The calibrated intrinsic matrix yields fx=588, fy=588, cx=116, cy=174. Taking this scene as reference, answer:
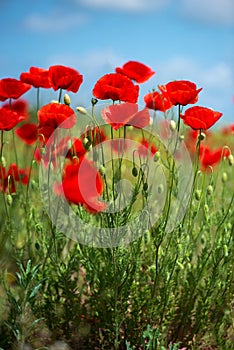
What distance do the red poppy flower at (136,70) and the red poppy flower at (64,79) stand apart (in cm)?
23

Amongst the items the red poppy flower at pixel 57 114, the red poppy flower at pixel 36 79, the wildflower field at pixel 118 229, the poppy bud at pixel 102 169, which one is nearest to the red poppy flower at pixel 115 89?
the wildflower field at pixel 118 229

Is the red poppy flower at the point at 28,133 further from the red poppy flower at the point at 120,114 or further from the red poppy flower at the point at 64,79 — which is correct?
the red poppy flower at the point at 120,114

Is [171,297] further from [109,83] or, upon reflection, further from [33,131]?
[33,131]

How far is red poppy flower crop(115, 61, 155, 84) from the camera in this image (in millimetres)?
2162

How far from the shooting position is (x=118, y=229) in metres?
1.94

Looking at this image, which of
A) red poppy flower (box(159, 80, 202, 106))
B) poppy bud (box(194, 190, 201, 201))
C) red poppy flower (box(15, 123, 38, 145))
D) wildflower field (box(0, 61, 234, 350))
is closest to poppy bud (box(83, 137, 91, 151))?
wildflower field (box(0, 61, 234, 350))

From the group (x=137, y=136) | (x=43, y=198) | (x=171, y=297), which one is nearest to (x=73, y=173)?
(x=43, y=198)

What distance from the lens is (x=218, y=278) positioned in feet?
7.22

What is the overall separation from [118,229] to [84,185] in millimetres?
188

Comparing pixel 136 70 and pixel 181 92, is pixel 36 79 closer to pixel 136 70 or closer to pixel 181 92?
pixel 136 70

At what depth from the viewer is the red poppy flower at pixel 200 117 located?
1846 millimetres

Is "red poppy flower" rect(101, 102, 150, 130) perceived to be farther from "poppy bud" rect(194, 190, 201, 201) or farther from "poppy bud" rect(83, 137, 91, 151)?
"poppy bud" rect(194, 190, 201, 201)

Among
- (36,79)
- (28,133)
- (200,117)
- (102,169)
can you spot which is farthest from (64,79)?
(28,133)

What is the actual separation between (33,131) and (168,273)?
1109mm
